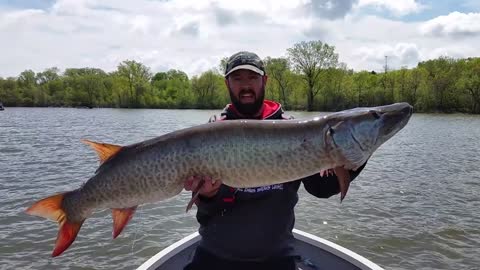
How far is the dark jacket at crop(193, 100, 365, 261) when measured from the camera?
3.23 meters

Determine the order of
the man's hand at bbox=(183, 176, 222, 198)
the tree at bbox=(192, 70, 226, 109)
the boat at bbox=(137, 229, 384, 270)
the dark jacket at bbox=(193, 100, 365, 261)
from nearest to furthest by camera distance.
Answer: the man's hand at bbox=(183, 176, 222, 198), the dark jacket at bbox=(193, 100, 365, 261), the boat at bbox=(137, 229, 384, 270), the tree at bbox=(192, 70, 226, 109)

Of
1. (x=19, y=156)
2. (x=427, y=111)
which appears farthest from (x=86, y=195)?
(x=427, y=111)

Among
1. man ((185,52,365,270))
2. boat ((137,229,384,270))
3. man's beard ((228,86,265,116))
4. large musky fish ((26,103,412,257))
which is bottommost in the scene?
boat ((137,229,384,270))

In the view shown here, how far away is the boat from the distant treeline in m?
59.3

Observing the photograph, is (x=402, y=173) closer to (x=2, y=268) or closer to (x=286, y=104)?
(x=2, y=268)

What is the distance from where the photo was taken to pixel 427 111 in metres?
58.9

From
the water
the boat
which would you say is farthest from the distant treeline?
the boat

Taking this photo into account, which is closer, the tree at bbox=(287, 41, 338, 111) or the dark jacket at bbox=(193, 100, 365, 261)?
the dark jacket at bbox=(193, 100, 365, 261)

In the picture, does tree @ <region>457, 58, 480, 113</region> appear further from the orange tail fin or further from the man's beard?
the orange tail fin

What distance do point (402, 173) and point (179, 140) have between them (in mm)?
13243

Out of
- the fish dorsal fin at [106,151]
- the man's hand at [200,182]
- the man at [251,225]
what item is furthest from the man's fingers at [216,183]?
the fish dorsal fin at [106,151]

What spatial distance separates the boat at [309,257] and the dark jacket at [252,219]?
86cm

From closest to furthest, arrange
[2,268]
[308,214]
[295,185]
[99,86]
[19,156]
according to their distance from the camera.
→ [295,185] < [2,268] < [308,214] < [19,156] < [99,86]

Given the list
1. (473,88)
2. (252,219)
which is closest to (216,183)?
(252,219)
